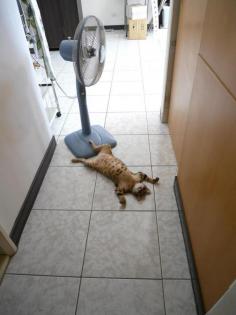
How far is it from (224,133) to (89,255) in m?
1.01

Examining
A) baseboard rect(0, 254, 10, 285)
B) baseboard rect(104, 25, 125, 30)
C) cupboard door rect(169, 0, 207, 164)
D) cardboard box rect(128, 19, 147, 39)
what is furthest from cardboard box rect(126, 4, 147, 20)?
baseboard rect(0, 254, 10, 285)

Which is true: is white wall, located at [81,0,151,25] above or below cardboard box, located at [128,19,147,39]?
above

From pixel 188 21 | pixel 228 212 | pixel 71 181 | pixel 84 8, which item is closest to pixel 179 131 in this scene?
pixel 188 21

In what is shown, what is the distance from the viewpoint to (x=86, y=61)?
1577mm

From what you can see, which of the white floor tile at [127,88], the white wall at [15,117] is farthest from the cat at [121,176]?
the white floor tile at [127,88]

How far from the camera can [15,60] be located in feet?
4.80

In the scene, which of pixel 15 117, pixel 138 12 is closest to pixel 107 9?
pixel 138 12

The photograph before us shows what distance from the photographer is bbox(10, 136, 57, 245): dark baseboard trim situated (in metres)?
1.45

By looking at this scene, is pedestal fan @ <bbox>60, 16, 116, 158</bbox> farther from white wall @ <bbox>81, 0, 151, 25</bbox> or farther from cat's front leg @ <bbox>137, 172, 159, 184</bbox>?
→ white wall @ <bbox>81, 0, 151, 25</bbox>

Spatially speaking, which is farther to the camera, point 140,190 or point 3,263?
point 140,190

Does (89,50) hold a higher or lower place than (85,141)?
higher

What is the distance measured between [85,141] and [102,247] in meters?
1.01

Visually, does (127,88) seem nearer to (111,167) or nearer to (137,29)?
(111,167)

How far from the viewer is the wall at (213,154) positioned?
794 millimetres
